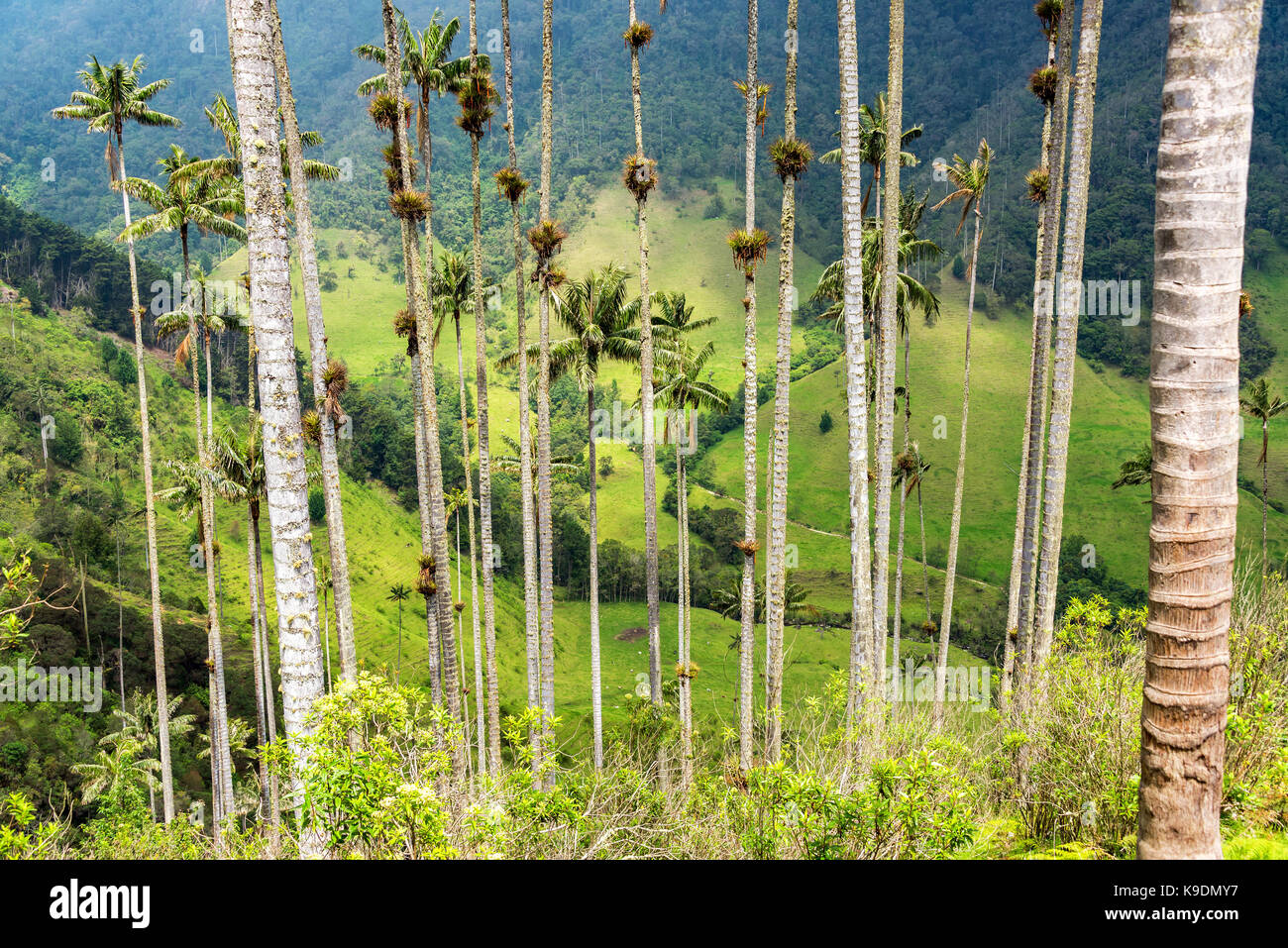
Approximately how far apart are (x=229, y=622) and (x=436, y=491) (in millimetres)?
46222

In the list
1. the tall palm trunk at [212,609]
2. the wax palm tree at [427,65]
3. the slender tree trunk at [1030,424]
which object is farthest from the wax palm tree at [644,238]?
the tall palm trunk at [212,609]

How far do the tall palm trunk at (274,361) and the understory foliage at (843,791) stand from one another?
0.71 m

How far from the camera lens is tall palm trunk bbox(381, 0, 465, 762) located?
15578 mm

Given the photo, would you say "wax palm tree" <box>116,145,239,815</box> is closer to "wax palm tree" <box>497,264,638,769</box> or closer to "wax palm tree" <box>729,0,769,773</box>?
"wax palm tree" <box>497,264,638,769</box>

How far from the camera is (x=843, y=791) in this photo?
8.48 m

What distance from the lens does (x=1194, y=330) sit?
4.70 m

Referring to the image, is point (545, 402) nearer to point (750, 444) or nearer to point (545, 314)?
point (545, 314)

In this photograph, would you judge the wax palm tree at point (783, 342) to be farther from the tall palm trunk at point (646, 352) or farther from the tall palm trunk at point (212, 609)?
the tall palm trunk at point (212, 609)

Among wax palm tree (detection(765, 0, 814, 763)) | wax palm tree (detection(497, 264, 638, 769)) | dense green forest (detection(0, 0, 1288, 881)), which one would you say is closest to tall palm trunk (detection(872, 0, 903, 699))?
dense green forest (detection(0, 0, 1288, 881))

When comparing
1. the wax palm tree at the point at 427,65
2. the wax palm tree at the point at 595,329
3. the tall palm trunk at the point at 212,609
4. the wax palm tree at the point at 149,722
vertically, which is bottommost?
the wax palm tree at the point at 149,722

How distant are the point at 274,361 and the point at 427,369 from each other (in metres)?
9.33

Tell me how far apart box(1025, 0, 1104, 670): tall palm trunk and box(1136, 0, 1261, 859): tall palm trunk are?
8069mm

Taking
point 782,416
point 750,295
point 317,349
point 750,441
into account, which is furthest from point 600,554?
point 317,349

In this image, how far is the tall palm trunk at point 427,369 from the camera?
15578 mm
